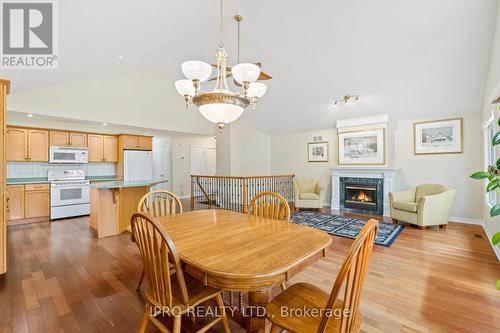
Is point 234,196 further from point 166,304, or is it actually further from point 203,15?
point 166,304

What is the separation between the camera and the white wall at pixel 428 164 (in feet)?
14.6

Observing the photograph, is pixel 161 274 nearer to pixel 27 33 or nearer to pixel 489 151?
pixel 27 33

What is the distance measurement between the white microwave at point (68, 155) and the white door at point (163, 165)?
2.79 meters

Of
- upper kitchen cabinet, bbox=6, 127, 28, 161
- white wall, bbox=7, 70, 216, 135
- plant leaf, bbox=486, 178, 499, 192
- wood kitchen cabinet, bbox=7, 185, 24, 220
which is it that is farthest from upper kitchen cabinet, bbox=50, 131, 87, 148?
plant leaf, bbox=486, 178, 499, 192

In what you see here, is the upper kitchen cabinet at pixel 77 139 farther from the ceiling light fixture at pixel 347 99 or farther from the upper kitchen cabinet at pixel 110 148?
the ceiling light fixture at pixel 347 99

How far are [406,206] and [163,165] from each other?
7.38 meters

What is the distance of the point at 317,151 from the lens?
6.74 m

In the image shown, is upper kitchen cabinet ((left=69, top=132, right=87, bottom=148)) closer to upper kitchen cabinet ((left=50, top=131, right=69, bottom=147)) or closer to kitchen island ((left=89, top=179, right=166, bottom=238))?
upper kitchen cabinet ((left=50, top=131, right=69, bottom=147))

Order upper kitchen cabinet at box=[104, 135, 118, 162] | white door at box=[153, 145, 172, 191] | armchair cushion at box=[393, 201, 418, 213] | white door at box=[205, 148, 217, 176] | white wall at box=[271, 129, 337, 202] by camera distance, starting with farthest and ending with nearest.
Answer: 1. white door at box=[205, 148, 217, 176]
2. white door at box=[153, 145, 172, 191]
3. white wall at box=[271, 129, 337, 202]
4. upper kitchen cabinet at box=[104, 135, 118, 162]
5. armchair cushion at box=[393, 201, 418, 213]

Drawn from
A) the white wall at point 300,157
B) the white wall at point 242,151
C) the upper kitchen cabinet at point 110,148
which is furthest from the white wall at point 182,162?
the white wall at point 300,157

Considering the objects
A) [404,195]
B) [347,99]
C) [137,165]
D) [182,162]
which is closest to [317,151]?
[347,99]

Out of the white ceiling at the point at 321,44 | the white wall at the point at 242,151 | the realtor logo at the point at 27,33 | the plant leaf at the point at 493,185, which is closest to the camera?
the plant leaf at the point at 493,185

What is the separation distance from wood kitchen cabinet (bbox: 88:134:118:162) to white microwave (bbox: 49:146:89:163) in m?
0.19

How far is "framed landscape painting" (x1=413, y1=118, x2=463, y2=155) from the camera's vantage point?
4602mm
